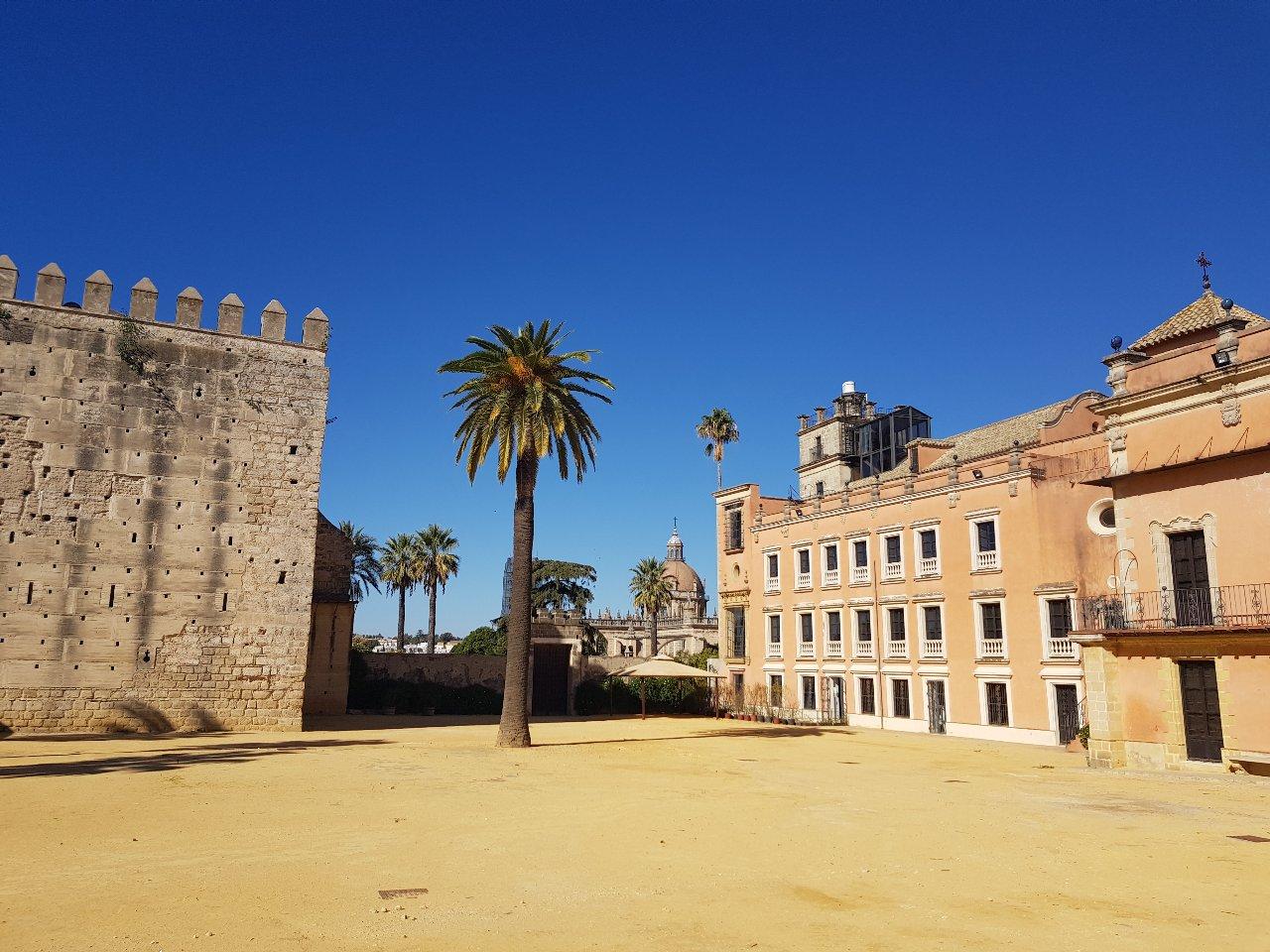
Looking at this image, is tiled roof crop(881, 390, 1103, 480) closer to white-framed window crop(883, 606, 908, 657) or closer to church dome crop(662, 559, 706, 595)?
white-framed window crop(883, 606, 908, 657)

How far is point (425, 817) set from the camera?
549 inches

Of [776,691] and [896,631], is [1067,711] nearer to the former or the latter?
[896,631]

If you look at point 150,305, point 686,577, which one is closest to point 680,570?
point 686,577

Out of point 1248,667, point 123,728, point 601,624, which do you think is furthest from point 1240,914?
point 601,624

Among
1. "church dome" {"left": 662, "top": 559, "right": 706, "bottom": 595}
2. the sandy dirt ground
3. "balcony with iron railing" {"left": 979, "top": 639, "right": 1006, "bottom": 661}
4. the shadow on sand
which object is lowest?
the shadow on sand

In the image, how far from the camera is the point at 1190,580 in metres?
22.5

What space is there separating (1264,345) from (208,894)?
24.5 metres

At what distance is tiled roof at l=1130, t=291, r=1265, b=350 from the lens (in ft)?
92.7

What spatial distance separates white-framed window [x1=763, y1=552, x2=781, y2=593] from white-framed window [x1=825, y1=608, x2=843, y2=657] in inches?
167

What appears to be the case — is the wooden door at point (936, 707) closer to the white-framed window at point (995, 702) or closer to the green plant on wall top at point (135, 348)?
the white-framed window at point (995, 702)

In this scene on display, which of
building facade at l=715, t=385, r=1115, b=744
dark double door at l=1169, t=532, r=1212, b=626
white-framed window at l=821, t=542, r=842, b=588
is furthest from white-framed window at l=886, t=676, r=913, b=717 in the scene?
dark double door at l=1169, t=532, r=1212, b=626

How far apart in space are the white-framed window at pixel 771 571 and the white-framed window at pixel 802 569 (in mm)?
1356

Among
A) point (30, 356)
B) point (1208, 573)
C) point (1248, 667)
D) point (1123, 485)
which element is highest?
point (30, 356)

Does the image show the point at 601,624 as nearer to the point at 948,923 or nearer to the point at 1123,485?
the point at 1123,485
